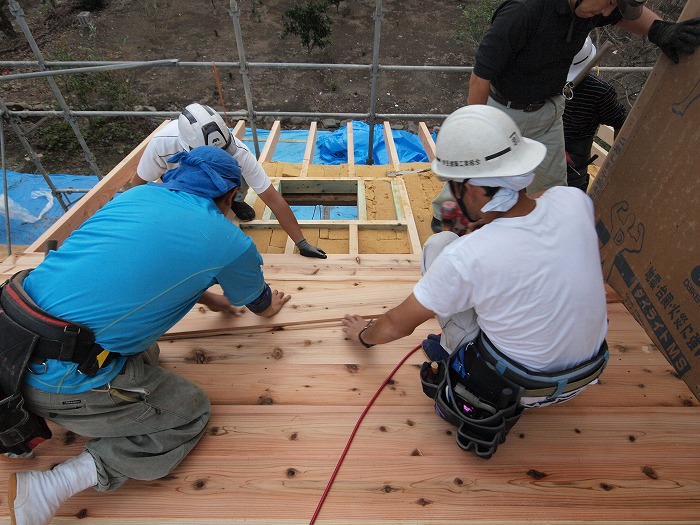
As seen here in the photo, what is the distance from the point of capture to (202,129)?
2924 mm

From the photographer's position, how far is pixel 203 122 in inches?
116

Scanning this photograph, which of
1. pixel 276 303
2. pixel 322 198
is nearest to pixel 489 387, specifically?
pixel 276 303

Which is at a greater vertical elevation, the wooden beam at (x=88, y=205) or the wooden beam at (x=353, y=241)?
the wooden beam at (x=88, y=205)

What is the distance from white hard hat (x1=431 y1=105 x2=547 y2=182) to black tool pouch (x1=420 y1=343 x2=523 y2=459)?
725mm

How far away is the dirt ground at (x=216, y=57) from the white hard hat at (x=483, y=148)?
9534mm

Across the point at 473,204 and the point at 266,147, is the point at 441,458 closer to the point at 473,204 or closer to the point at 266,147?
the point at 473,204

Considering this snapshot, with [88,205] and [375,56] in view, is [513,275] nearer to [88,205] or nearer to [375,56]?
[88,205]

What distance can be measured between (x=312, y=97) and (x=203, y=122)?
10.2 m

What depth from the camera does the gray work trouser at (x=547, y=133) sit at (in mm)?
2838

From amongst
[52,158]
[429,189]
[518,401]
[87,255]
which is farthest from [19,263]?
[52,158]

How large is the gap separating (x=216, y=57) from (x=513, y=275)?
14972 millimetres

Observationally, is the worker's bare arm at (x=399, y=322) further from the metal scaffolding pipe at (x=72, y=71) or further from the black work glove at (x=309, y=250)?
the metal scaffolding pipe at (x=72, y=71)

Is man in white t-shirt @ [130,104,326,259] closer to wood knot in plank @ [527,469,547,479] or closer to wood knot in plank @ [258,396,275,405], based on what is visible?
wood knot in plank @ [258,396,275,405]

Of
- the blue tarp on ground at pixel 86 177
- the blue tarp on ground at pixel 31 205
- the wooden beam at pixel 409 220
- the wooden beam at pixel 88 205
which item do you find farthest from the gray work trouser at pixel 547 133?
the blue tarp on ground at pixel 31 205
